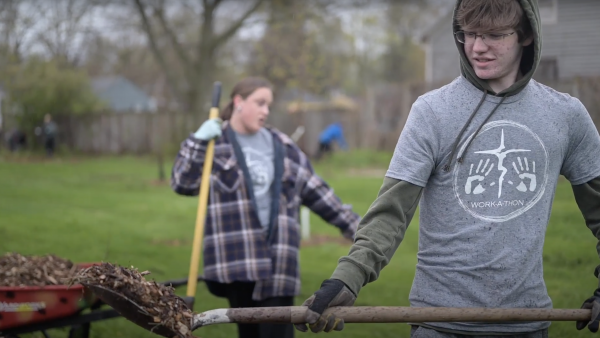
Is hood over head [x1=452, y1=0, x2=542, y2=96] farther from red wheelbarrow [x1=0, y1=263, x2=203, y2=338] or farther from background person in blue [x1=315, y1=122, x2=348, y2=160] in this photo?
background person in blue [x1=315, y1=122, x2=348, y2=160]

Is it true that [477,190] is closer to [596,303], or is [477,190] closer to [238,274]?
[596,303]

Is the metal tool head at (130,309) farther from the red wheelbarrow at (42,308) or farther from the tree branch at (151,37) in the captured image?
the tree branch at (151,37)

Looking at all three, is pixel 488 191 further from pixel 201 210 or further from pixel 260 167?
pixel 201 210

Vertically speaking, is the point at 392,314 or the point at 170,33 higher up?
the point at 170,33

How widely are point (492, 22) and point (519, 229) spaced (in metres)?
0.75

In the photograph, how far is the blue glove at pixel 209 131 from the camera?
502 centimetres

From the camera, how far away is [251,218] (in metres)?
4.90

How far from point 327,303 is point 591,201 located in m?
1.14

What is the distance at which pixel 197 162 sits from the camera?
16.9 feet

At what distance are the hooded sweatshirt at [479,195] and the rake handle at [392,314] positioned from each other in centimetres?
10

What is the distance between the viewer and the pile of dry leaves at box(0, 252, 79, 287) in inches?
181

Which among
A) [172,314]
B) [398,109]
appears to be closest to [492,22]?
[172,314]

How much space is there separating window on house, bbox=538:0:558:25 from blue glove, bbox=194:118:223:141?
19871 mm

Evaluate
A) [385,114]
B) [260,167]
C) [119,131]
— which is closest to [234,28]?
[385,114]
